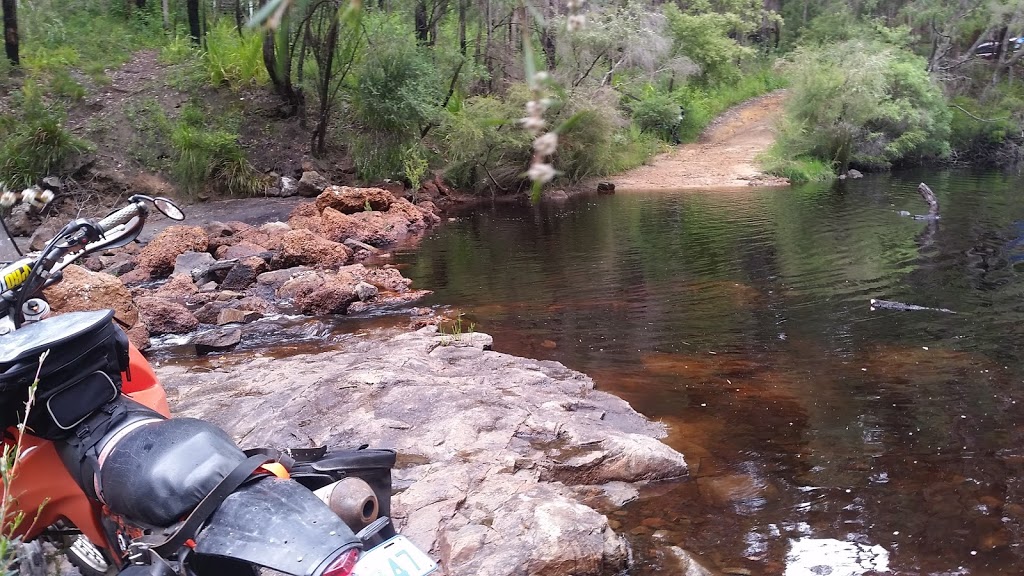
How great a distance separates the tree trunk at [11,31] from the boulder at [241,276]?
512 inches

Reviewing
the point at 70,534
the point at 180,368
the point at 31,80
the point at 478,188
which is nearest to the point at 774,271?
the point at 180,368

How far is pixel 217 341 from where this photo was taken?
27.0 ft

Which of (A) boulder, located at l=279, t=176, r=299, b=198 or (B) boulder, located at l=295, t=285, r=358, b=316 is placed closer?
(B) boulder, located at l=295, t=285, r=358, b=316

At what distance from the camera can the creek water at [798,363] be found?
152 inches

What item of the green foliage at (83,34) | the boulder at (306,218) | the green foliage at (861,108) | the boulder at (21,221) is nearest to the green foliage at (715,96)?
the green foliage at (861,108)

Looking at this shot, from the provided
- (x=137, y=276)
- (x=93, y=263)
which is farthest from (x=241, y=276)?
(x=93, y=263)

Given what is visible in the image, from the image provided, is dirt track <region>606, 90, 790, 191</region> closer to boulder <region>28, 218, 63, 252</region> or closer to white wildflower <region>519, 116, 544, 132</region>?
boulder <region>28, 218, 63, 252</region>

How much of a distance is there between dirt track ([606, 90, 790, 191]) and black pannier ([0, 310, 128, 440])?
23093mm

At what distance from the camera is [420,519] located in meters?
3.41

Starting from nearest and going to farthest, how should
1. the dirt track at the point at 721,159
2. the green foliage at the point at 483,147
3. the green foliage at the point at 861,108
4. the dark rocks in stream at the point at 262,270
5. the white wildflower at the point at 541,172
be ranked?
the white wildflower at the point at 541,172 → the dark rocks in stream at the point at 262,270 → the green foliage at the point at 483,147 → the green foliage at the point at 861,108 → the dirt track at the point at 721,159

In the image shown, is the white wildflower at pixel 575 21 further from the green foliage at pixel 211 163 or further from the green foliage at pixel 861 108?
the green foliage at pixel 861 108

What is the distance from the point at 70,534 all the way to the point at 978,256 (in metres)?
13.0

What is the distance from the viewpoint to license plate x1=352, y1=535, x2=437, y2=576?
1453mm

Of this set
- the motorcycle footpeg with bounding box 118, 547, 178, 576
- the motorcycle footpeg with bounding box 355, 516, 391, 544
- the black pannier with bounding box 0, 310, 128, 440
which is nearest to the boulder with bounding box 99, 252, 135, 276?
the black pannier with bounding box 0, 310, 128, 440
